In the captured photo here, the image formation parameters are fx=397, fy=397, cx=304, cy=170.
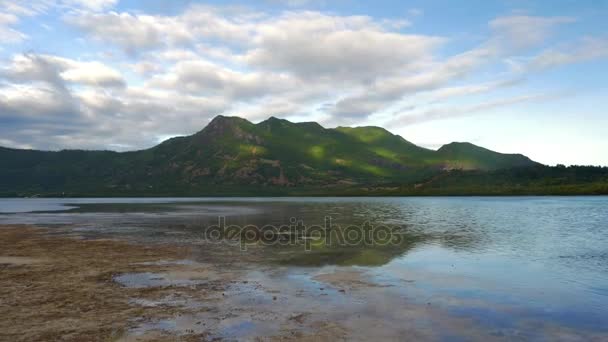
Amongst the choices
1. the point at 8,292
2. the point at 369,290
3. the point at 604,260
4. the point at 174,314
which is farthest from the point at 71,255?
the point at 604,260

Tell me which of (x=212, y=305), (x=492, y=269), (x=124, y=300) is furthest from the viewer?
(x=492, y=269)

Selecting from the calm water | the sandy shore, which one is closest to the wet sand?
the sandy shore

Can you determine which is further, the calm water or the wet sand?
the calm water

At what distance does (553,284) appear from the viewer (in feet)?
87.5

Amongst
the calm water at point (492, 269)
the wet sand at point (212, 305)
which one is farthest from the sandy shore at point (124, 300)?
the calm water at point (492, 269)

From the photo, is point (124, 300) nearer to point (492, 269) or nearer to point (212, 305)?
point (212, 305)

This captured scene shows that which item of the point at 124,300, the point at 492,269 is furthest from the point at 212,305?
the point at 492,269

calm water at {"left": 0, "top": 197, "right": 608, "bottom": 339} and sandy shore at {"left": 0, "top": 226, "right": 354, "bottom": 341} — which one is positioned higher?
sandy shore at {"left": 0, "top": 226, "right": 354, "bottom": 341}

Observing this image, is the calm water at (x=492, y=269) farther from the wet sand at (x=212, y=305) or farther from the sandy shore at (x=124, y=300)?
the sandy shore at (x=124, y=300)

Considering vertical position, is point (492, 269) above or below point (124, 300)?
below

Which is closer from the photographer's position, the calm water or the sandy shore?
the sandy shore

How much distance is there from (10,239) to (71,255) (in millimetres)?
21471

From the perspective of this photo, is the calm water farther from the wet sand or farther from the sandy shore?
the sandy shore

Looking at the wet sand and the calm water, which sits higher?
the wet sand
